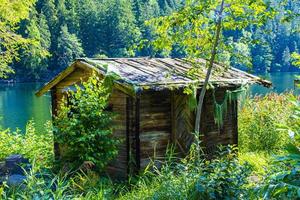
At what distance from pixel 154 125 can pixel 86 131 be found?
6.75 ft

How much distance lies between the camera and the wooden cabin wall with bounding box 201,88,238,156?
1143 centimetres

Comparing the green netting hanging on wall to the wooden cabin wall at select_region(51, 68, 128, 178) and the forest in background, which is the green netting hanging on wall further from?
the forest in background

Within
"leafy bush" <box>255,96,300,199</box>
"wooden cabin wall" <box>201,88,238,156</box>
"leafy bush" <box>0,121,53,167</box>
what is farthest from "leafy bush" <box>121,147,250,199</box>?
"leafy bush" <box>0,121,53,167</box>

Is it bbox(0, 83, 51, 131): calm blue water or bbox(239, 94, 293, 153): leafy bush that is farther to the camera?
bbox(0, 83, 51, 131): calm blue water

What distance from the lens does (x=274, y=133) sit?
44.4 feet

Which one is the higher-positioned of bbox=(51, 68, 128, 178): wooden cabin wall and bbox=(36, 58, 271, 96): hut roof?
bbox=(36, 58, 271, 96): hut roof

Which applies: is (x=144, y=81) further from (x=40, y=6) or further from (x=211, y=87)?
(x=40, y=6)

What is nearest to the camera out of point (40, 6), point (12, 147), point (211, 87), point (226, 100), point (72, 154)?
point (72, 154)

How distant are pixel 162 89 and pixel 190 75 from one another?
116cm

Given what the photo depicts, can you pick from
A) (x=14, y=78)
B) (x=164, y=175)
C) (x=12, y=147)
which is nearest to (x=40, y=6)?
(x=14, y=78)

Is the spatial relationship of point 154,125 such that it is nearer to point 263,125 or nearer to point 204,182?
point 204,182

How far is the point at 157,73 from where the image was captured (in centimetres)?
1046

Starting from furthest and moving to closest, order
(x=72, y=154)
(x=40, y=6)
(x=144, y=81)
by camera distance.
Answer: (x=40, y=6) → (x=144, y=81) → (x=72, y=154)

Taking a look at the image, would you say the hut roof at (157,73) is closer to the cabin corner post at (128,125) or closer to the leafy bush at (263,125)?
the cabin corner post at (128,125)
